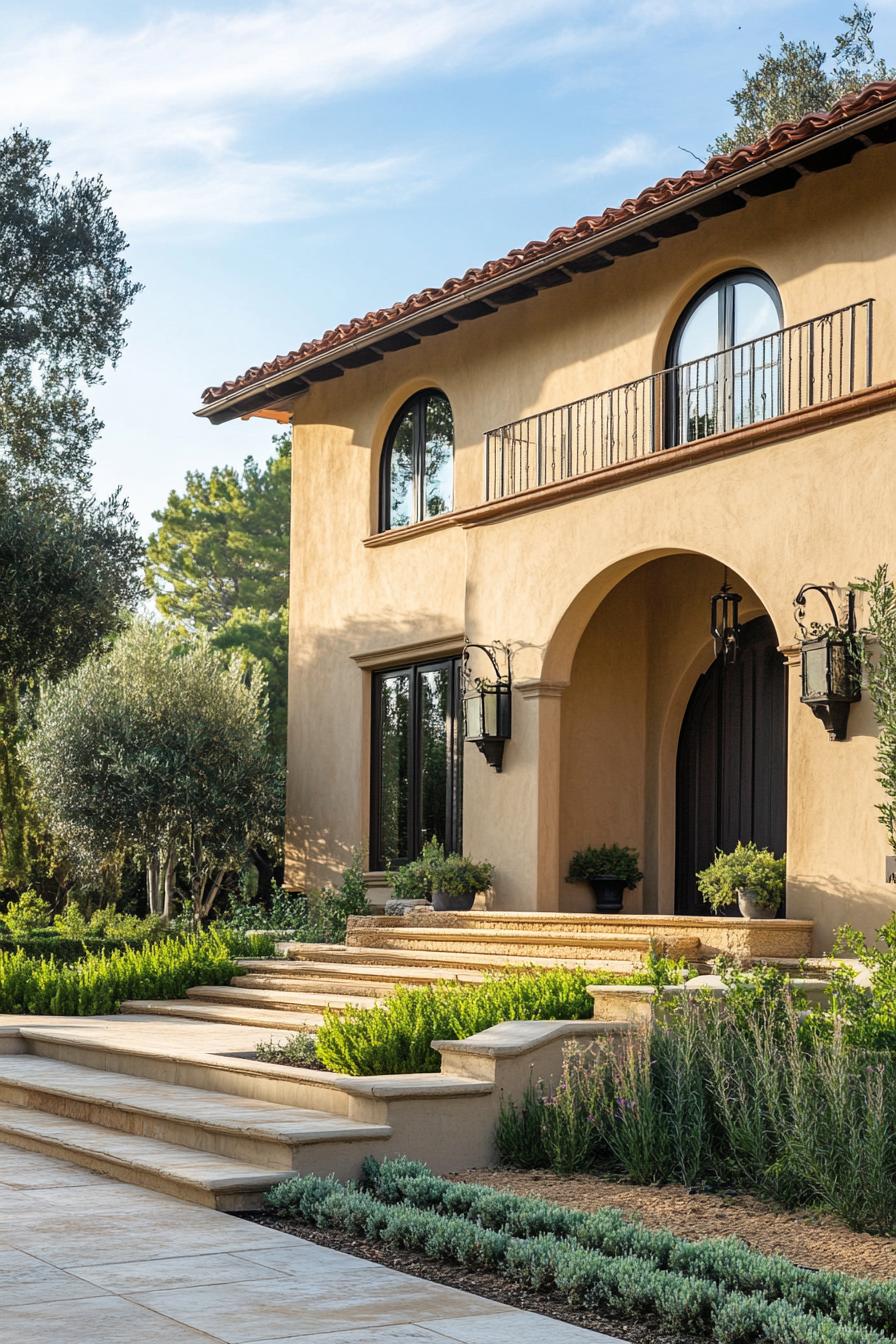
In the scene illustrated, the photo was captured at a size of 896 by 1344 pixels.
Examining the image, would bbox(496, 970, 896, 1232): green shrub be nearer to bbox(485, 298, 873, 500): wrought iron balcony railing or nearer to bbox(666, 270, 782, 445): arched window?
bbox(485, 298, 873, 500): wrought iron balcony railing

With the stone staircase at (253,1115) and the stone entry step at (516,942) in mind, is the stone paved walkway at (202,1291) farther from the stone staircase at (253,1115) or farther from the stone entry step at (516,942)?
the stone entry step at (516,942)

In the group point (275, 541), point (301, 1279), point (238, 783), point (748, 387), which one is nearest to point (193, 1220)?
point (301, 1279)

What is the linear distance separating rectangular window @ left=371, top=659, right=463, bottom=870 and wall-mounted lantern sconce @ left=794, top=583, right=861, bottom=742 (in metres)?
5.72

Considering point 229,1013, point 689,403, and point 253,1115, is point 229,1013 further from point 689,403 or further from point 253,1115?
point 689,403

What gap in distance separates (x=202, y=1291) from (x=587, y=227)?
10.6 m

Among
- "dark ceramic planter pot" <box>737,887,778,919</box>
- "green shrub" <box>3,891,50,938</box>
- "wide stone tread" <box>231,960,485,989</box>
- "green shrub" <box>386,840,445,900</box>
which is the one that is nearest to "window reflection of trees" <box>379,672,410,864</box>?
"green shrub" <box>386,840,445,900</box>

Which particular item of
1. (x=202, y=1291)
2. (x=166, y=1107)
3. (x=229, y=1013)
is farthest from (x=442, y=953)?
(x=202, y=1291)

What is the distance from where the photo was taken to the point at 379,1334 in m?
5.18

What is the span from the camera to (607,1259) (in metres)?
5.77

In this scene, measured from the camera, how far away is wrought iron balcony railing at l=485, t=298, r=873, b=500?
1279 cm

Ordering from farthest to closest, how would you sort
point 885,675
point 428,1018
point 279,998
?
point 279,998
point 885,675
point 428,1018

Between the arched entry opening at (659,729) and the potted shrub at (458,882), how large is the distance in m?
0.72

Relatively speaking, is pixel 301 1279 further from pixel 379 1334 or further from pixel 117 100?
pixel 117 100

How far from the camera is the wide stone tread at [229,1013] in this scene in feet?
37.9
